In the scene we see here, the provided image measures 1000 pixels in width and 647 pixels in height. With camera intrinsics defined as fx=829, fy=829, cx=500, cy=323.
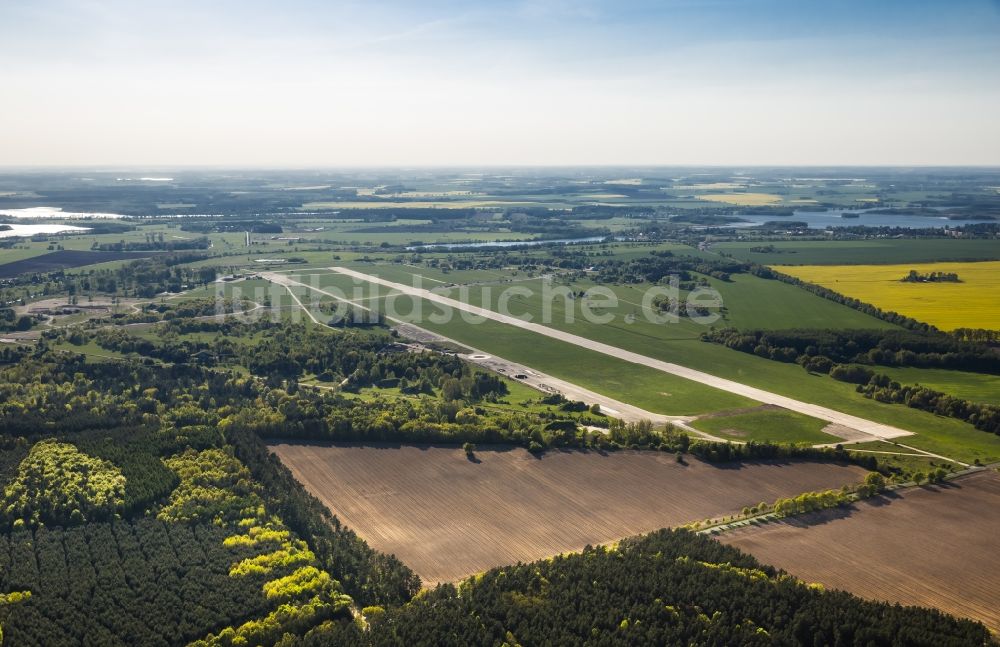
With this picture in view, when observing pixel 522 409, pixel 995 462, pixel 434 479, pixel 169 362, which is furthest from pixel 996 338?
pixel 169 362

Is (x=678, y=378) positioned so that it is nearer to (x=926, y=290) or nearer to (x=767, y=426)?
(x=767, y=426)

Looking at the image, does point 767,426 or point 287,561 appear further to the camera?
point 767,426

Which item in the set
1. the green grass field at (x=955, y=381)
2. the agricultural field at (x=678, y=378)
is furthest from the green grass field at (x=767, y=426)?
the green grass field at (x=955, y=381)

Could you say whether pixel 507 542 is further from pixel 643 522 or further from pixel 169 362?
pixel 169 362

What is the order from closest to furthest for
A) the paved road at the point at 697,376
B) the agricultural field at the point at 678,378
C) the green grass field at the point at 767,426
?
1. the green grass field at the point at 767,426
2. the agricultural field at the point at 678,378
3. the paved road at the point at 697,376

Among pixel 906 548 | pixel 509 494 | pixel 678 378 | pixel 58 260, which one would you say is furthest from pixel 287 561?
pixel 58 260

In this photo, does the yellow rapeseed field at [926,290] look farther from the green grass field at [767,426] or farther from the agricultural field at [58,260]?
the agricultural field at [58,260]
